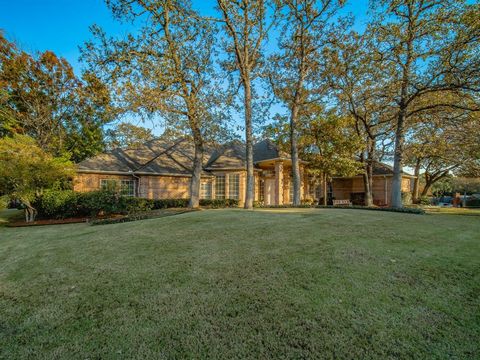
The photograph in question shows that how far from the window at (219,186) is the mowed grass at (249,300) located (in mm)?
12744

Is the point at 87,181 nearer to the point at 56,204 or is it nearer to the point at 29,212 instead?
the point at 56,204

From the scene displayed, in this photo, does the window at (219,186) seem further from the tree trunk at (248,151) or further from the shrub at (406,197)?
the shrub at (406,197)

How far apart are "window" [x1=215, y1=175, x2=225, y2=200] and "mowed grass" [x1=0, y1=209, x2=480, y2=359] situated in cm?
1274

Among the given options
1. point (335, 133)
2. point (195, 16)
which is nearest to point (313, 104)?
point (335, 133)

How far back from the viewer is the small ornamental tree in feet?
35.9

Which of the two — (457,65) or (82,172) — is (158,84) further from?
(457,65)

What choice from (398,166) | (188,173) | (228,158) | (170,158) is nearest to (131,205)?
(188,173)

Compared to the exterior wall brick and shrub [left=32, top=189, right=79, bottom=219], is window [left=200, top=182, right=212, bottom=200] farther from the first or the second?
shrub [left=32, top=189, right=79, bottom=219]

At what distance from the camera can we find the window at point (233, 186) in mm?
17906

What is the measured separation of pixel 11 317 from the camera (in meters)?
2.91

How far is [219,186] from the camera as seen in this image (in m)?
18.2

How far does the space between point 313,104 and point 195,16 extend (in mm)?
9196

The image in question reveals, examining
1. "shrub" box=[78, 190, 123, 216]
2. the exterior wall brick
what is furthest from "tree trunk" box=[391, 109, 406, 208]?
the exterior wall brick

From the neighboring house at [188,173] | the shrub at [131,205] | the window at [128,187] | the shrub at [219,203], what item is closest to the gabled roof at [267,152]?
the neighboring house at [188,173]
